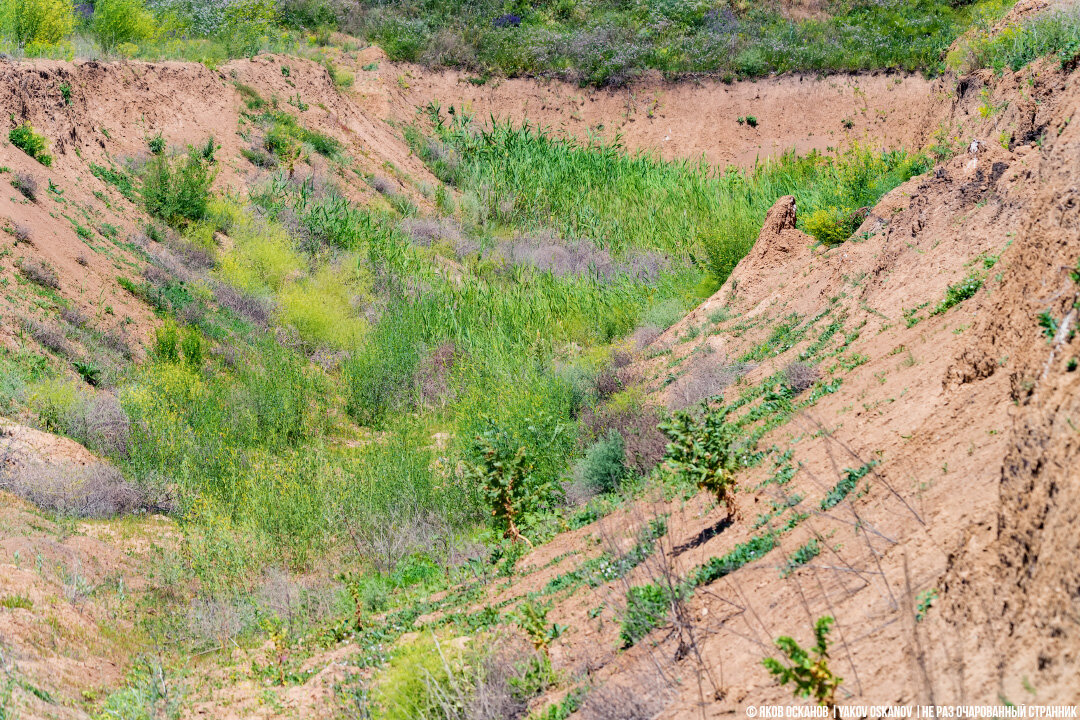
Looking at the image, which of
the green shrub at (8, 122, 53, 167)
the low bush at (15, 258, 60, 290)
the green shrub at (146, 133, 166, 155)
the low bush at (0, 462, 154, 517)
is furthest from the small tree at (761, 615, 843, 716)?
the green shrub at (146, 133, 166, 155)

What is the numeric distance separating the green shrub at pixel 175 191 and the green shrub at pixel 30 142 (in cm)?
186

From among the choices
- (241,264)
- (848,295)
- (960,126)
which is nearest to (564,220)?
(241,264)

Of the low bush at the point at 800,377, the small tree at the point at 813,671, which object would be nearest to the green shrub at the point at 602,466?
the low bush at the point at 800,377

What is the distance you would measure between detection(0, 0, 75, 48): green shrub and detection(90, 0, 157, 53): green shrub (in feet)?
2.81

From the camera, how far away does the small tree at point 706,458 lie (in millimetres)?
6305

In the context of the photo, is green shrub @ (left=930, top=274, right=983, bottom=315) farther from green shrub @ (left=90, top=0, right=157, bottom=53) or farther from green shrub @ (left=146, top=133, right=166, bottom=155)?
green shrub @ (left=90, top=0, right=157, bottom=53)

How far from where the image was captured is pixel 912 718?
11.3 feet

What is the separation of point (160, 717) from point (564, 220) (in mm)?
16827

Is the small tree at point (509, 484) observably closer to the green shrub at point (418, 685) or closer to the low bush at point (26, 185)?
the green shrub at point (418, 685)

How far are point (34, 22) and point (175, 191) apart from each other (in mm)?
6312

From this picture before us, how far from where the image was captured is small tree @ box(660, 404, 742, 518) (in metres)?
6.30

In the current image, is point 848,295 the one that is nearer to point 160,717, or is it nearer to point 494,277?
point 160,717

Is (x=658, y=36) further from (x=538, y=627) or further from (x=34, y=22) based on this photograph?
(x=538, y=627)

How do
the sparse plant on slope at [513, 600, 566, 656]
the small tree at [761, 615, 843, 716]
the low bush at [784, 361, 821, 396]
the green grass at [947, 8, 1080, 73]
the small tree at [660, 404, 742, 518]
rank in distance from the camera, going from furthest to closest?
the green grass at [947, 8, 1080, 73], the low bush at [784, 361, 821, 396], the small tree at [660, 404, 742, 518], the sparse plant on slope at [513, 600, 566, 656], the small tree at [761, 615, 843, 716]
